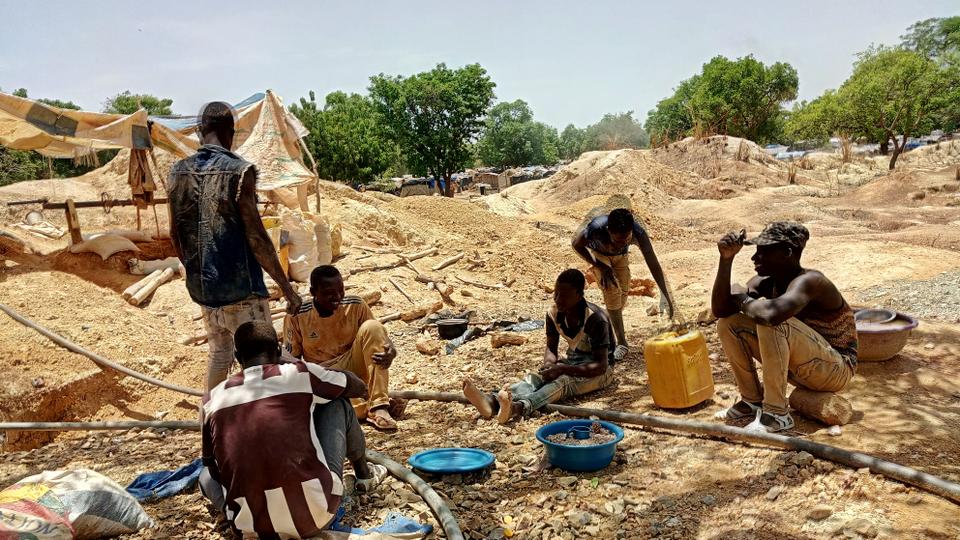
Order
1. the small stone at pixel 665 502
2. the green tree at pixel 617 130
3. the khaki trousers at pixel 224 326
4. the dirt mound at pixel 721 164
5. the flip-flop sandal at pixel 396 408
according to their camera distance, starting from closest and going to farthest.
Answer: the small stone at pixel 665 502 → the khaki trousers at pixel 224 326 → the flip-flop sandal at pixel 396 408 → the dirt mound at pixel 721 164 → the green tree at pixel 617 130

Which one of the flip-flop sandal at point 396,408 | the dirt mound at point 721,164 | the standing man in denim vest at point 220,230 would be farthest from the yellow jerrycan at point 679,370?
the dirt mound at point 721,164

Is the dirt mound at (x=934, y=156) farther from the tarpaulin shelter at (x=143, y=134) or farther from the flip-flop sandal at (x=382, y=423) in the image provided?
the flip-flop sandal at (x=382, y=423)

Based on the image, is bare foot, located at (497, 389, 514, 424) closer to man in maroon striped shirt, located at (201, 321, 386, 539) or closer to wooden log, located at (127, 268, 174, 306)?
man in maroon striped shirt, located at (201, 321, 386, 539)

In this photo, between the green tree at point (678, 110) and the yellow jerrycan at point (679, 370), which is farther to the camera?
the green tree at point (678, 110)

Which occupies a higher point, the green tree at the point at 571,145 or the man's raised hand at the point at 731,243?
the green tree at the point at 571,145

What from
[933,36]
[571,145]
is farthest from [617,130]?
[933,36]

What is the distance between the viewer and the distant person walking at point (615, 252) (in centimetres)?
481

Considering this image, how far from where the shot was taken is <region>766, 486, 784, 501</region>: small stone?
275 centimetres

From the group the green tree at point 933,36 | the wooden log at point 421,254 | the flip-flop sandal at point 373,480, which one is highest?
the green tree at point 933,36

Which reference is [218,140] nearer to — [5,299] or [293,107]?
[5,299]

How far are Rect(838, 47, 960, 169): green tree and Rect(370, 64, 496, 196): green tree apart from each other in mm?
15757

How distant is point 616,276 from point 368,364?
2.35 meters

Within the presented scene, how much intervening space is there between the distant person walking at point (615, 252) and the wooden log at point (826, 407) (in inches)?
57.6

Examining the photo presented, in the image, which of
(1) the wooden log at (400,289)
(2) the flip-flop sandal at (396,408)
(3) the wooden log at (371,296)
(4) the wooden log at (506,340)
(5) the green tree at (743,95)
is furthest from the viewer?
(5) the green tree at (743,95)
